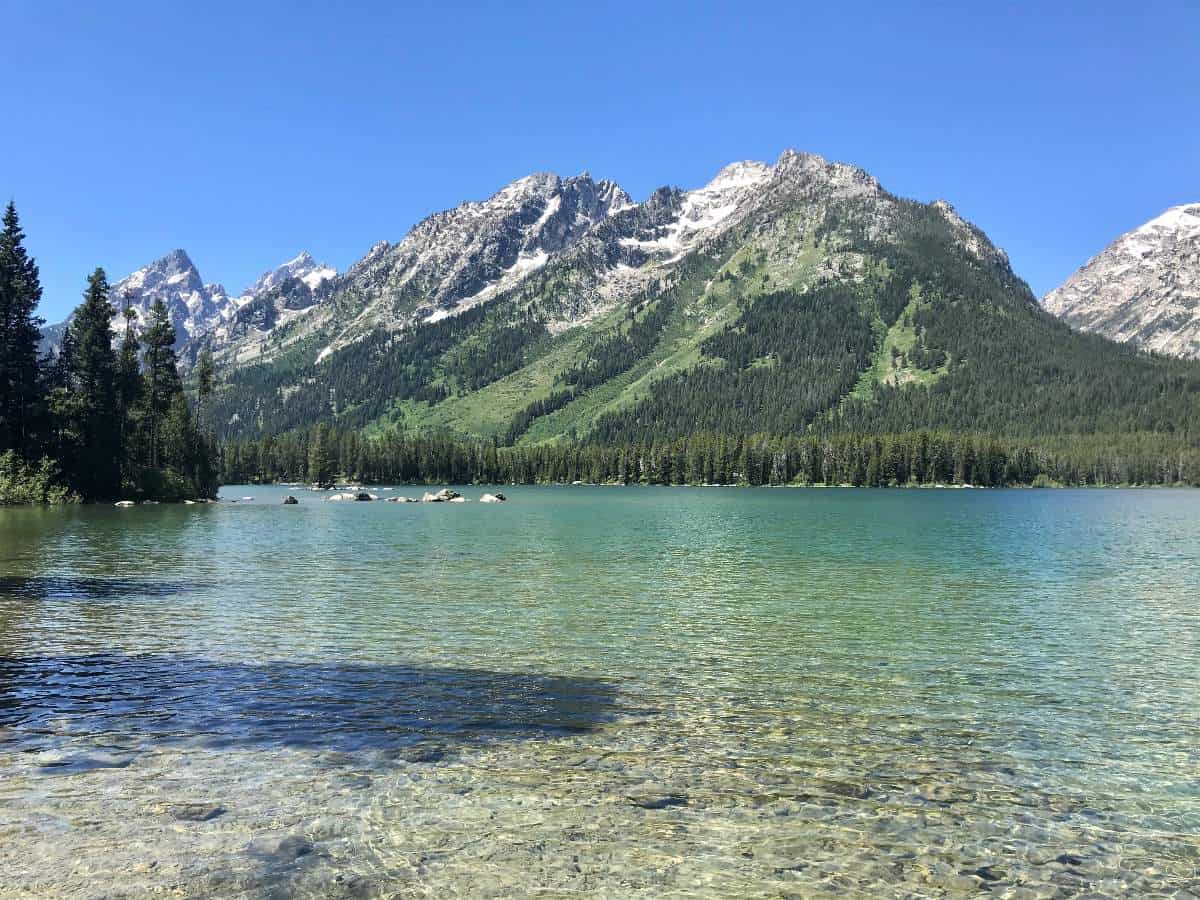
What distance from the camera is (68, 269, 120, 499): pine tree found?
100375 mm

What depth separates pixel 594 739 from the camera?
16.7 m

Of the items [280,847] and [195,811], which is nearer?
[280,847]

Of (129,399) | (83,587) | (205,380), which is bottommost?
(83,587)

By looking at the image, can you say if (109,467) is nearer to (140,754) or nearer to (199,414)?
(199,414)

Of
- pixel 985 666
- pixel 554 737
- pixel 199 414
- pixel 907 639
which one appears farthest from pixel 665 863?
pixel 199 414

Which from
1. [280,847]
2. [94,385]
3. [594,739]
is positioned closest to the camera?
[280,847]

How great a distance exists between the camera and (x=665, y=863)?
11.1 metres

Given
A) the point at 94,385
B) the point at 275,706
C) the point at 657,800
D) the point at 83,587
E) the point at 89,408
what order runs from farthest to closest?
the point at 94,385 → the point at 89,408 → the point at 83,587 → the point at 275,706 → the point at 657,800

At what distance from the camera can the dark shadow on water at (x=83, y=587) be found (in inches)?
1398

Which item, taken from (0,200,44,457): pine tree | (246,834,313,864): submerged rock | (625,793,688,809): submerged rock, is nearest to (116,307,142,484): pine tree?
(0,200,44,457): pine tree

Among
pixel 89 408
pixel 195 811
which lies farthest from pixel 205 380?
pixel 195 811

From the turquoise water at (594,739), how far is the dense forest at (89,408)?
207 feet

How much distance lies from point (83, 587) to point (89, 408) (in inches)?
2858

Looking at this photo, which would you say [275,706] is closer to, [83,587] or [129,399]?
[83,587]
